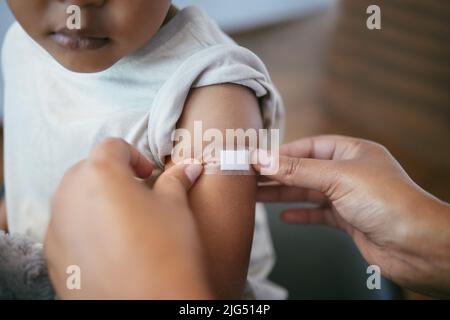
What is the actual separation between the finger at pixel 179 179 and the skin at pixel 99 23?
5.1 inches

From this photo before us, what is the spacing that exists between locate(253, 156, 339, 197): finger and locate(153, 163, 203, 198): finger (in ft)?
0.37

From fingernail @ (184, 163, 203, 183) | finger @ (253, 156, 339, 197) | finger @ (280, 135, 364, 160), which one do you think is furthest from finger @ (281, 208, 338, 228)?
fingernail @ (184, 163, 203, 183)

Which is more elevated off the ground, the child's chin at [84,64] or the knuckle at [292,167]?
the child's chin at [84,64]

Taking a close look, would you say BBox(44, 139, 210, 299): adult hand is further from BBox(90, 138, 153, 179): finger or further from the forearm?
the forearm

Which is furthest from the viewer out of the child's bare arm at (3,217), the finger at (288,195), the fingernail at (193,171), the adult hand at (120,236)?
the finger at (288,195)

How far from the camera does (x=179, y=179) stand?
454mm

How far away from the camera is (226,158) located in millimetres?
482

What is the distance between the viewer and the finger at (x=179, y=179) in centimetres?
43

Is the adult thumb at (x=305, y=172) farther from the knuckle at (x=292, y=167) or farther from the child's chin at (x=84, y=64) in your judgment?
the child's chin at (x=84, y=64)

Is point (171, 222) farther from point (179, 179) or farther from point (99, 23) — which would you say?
point (99, 23)

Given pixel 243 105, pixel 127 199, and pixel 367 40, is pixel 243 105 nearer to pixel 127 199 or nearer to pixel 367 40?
pixel 127 199

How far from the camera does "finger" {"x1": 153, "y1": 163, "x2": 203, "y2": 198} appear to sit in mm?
433

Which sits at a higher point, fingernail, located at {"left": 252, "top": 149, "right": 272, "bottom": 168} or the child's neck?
the child's neck

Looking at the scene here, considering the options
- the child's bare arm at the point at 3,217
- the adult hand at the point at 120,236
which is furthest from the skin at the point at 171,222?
the child's bare arm at the point at 3,217
